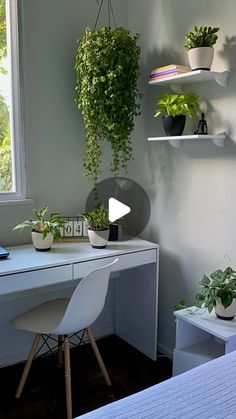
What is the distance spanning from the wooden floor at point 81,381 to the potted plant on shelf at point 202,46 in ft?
5.86

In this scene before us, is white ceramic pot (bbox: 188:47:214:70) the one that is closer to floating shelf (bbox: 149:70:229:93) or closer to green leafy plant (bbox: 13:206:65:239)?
floating shelf (bbox: 149:70:229:93)

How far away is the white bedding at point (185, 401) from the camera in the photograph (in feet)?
3.33

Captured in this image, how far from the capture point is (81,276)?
202cm

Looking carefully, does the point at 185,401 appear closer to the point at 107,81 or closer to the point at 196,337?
the point at 196,337

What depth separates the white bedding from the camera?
1016 mm

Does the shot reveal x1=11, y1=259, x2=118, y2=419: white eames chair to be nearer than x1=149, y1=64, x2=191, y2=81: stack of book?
Yes

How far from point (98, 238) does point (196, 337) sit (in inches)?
30.4

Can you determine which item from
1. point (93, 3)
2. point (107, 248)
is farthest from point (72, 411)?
point (93, 3)

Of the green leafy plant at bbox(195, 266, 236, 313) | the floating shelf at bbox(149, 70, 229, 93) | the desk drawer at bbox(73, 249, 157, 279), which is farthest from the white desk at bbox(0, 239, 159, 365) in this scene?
the floating shelf at bbox(149, 70, 229, 93)

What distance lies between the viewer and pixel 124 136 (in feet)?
7.44

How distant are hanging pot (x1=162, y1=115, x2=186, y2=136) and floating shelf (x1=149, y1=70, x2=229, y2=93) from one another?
0.20 metres

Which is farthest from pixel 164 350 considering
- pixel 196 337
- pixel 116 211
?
pixel 116 211

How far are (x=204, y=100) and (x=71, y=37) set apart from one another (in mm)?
944

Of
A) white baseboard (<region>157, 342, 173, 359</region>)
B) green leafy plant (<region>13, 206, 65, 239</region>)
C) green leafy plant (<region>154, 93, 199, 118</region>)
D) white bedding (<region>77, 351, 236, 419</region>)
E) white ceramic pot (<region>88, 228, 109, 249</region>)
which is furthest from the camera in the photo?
white baseboard (<region>157, 342, 173, 359</region>)
